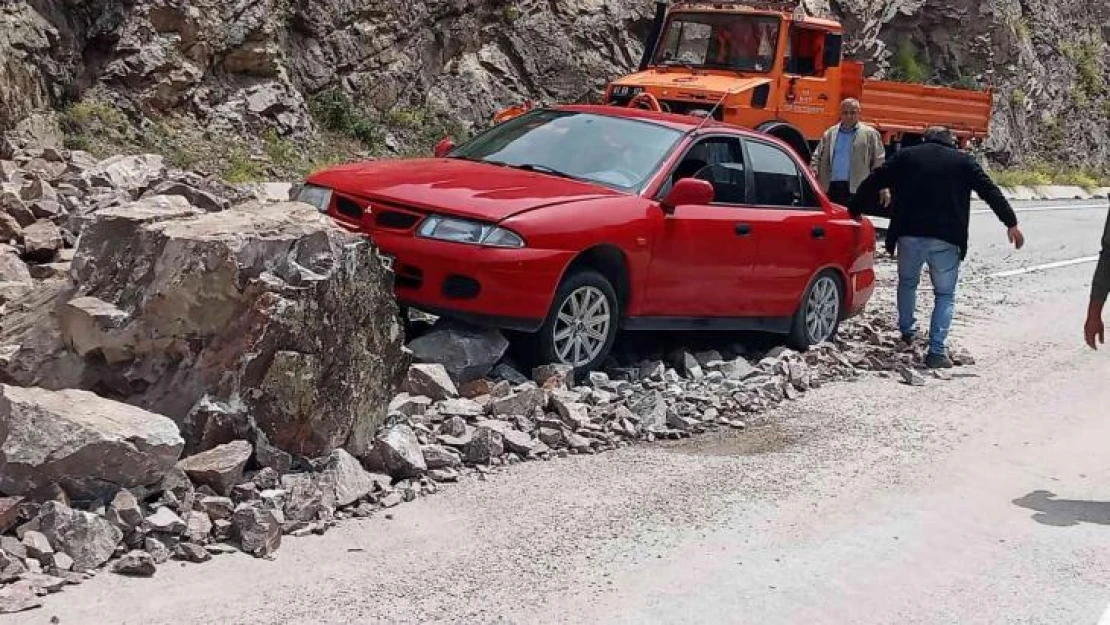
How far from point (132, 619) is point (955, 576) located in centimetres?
315

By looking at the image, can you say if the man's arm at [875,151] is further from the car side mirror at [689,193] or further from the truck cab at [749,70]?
the car side mirror at [689,193]

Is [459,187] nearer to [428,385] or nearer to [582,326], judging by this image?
[582,326]

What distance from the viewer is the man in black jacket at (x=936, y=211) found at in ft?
33.1

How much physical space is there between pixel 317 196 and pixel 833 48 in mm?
11082

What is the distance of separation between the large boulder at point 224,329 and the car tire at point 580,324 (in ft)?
5.38

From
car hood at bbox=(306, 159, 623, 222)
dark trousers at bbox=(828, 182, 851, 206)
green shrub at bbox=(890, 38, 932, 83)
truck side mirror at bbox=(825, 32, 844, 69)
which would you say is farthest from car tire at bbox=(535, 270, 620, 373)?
green shrub at bbox=(890, 38, 932, 83)

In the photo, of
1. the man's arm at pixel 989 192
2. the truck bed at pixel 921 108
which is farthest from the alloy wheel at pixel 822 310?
the truck bed at pixel 921 108

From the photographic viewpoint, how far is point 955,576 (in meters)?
5.52

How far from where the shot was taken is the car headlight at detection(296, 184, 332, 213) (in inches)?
334

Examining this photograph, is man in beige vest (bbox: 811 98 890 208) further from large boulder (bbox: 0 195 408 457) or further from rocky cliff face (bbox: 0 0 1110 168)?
large boulder (bbox: 0 195 408 457)

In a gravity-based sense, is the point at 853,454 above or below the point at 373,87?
below

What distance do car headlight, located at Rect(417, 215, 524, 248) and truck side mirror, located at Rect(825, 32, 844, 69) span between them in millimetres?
11112

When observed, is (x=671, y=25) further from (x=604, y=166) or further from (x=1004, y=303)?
(x=604, y=166)

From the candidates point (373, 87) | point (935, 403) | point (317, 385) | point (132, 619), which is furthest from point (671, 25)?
point (132, 619)
